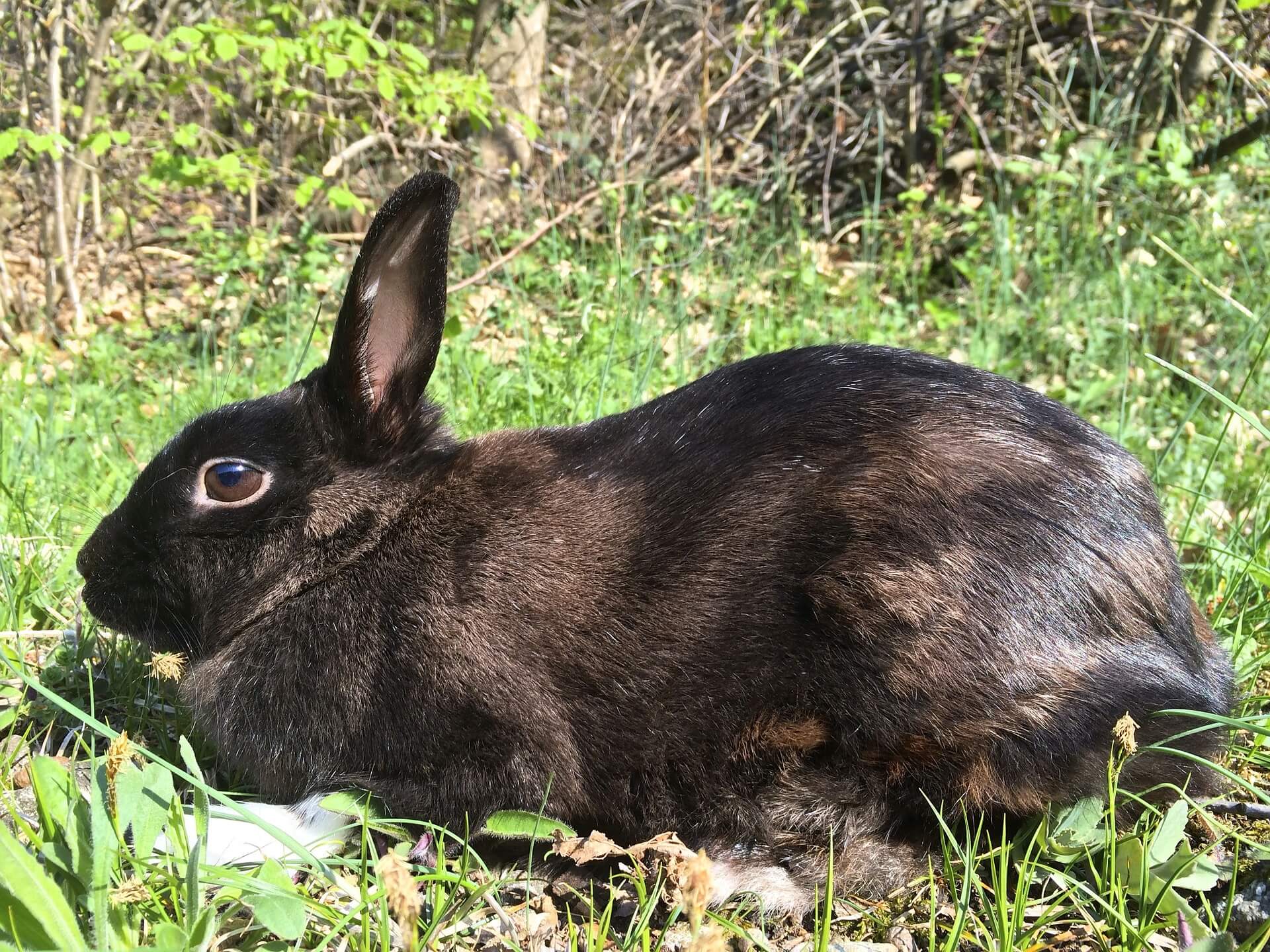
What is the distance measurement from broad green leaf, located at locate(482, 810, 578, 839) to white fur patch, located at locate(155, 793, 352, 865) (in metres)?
0.30

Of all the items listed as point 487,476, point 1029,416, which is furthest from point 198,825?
point 1029,416

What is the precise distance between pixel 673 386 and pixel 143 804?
3309 mm

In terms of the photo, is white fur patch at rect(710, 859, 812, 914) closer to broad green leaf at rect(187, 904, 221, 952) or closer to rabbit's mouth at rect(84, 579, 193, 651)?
broad green leaf at rect(187, 904, 221, 952)

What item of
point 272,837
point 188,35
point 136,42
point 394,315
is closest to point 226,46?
point 188,35

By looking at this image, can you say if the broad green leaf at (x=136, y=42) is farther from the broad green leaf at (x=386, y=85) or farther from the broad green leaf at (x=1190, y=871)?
the broad green leaf at (x=1190, y=871)

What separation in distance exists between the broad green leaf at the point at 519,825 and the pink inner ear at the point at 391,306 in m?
1.01

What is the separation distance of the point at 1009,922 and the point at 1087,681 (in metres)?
0.49

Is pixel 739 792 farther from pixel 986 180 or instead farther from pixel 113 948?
pixel 986 180

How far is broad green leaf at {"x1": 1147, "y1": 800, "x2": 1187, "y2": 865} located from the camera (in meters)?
2.05

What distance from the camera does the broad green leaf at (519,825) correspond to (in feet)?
7.38

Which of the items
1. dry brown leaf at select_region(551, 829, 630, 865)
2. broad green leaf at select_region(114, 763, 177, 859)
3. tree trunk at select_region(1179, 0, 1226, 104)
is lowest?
dry brown leaf at select_region(551, 829, 630, 865)

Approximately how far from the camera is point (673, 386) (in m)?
4.89

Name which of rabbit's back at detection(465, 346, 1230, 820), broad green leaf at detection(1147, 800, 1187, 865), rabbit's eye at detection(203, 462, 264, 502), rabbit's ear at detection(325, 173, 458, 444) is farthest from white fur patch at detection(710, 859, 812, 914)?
rabbit's eye at detection(203, 462, 264, 502)

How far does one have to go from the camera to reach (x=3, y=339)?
728 centimetres
